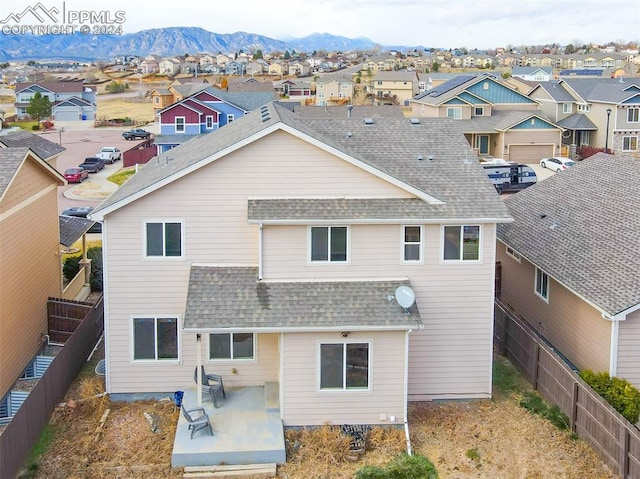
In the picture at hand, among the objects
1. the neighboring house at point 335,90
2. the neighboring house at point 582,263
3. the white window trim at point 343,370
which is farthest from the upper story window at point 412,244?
the neighboring house at point 335,90

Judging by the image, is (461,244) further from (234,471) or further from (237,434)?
(234,471)

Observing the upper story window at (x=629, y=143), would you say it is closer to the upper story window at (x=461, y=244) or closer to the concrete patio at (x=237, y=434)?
the upper story window at (x=461, y=244)

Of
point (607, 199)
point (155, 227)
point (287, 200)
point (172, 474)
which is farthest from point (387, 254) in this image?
Answer: point (607, 199)

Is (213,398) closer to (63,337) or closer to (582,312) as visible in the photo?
(63,337)

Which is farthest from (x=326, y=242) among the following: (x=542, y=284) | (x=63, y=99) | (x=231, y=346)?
(x=63, y=99)

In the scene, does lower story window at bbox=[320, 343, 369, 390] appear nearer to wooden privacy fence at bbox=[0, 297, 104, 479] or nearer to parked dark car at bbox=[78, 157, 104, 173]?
wooden privacy fence at bbox=[0, 297, 104, 479]

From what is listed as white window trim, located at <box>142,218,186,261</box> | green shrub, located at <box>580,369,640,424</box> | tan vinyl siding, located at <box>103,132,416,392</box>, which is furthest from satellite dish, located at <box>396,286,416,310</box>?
white window trim, located at <box>142,218,186,261</box>
